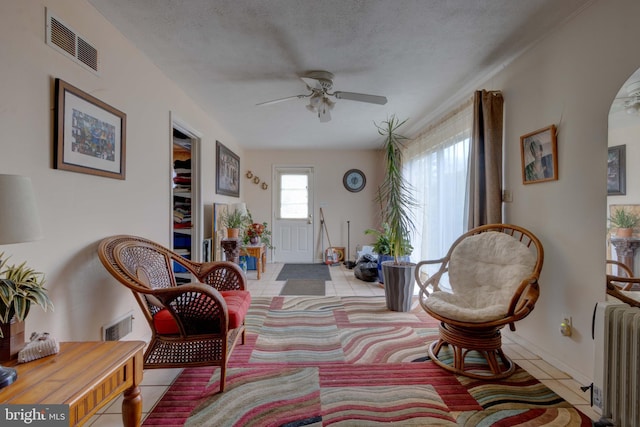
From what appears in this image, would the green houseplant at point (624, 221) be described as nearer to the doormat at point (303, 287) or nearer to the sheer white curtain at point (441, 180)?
the sheer white curtain at point (441, 180)

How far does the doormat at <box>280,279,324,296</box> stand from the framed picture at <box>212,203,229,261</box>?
1.04 metres

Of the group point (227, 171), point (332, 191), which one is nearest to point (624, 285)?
point (227, 171)

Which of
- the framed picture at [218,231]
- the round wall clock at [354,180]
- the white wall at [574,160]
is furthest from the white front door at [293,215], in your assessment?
the white wall at [574,160]

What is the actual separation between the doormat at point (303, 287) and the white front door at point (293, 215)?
1.58 m

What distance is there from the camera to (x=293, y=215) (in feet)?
19.5

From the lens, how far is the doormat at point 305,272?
457cm

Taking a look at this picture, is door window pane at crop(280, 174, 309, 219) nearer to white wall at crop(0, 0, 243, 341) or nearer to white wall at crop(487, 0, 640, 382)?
white wall at crop(0, 0, 243, 341)

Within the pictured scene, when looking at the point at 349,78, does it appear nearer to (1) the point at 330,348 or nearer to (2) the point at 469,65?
(2) the point at 469,65

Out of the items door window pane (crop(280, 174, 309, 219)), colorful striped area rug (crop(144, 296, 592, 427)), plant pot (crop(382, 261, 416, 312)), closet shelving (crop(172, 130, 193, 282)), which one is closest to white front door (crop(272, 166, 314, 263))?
door window pane (crop(280, 174, 309, 219))

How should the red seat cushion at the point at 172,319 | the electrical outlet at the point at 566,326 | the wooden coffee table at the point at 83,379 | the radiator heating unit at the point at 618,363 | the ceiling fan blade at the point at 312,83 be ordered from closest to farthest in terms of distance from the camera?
the wooden coffee table at the point at 83,379, the radiator heating unit at the point at 618,363, the red seat cushion at the point at 172,319, the electrical outlet at the point at 566,326, the ceiling fan blade at the point at 312,83

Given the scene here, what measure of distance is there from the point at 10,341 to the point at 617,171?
9.78 ft

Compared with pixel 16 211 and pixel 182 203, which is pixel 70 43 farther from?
pixel 182 203

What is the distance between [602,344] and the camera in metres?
1.38

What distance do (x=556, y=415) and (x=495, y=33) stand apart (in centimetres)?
243
